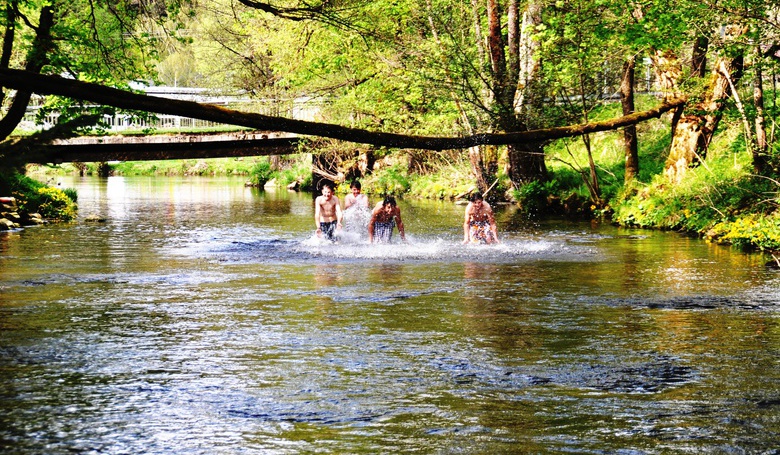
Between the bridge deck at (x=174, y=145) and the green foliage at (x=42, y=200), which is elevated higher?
the bridge deck at (x=174, y=145)

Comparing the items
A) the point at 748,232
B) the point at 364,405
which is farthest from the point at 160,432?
the point at 748,232

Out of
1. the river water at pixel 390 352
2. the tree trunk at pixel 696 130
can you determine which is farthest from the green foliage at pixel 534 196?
the river water at pixel 390 352

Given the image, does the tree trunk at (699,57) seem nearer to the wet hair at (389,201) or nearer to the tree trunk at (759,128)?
the tree trunk at (759,128)

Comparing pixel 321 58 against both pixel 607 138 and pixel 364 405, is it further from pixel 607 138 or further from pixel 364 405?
pixel 364 405

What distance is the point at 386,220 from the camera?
2347cm

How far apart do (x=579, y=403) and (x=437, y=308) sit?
552 centimetres

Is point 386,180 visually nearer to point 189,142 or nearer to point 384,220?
point 189,142

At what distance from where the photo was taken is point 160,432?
789cm

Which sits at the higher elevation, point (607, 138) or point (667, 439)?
point (607, 138)

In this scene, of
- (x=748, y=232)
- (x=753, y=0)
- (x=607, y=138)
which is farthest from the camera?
(x=607, y=138)

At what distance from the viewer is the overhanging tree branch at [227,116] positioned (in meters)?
5.00

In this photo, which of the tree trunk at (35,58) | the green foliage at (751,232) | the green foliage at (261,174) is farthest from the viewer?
the green foliage at (261,174)

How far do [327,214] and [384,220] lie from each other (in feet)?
4.79

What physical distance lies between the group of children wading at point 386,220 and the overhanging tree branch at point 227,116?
598 inches
